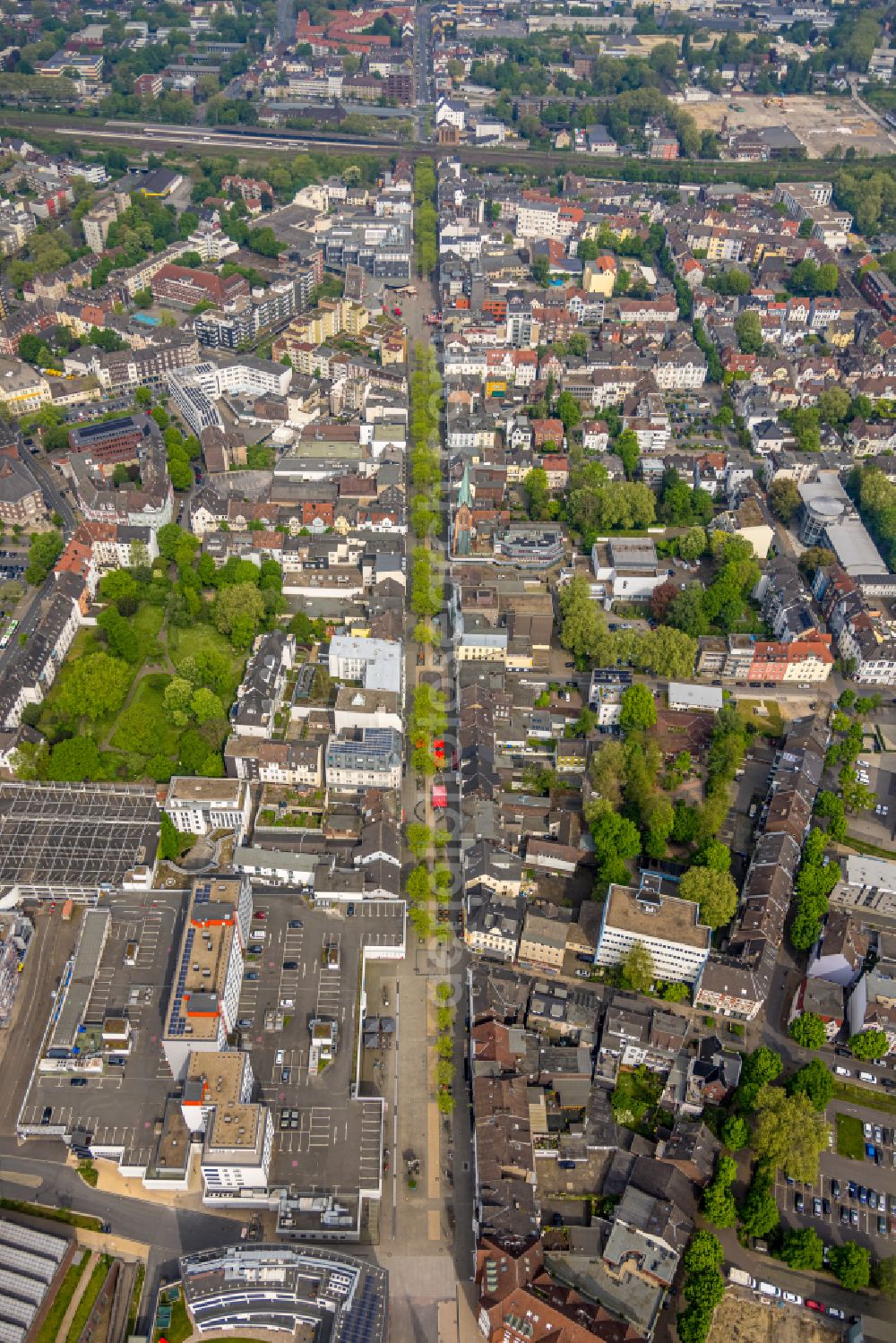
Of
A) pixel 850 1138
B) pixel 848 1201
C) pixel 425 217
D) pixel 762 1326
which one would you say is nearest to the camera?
pixel 762 1326

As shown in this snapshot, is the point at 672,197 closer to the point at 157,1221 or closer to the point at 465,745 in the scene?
the point at 465,745

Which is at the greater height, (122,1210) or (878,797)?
(878,797)

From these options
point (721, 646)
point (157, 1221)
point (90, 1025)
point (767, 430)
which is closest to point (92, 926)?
point (90, 1025)

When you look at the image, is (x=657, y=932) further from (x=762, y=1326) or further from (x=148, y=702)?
(x=148, y=702)

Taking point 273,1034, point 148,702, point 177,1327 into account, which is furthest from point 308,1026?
point 148,702

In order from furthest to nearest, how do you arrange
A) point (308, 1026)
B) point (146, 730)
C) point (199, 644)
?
point (199, 644), point (146, 730), point (308, 1026)

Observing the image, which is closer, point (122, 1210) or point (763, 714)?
point (122, 1210)
